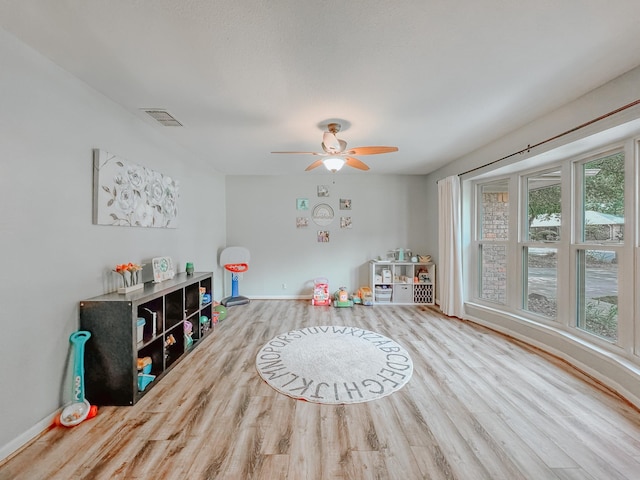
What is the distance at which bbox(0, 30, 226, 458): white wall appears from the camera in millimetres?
1566

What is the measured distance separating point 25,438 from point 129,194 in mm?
1866

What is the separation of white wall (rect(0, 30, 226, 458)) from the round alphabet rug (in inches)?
60.3

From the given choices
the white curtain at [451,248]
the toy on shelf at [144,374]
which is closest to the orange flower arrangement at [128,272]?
the toy on shelf at [144,374]

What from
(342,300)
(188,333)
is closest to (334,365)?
(188,333)

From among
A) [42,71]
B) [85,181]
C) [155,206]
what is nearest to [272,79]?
[42,71]

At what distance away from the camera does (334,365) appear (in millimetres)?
2611

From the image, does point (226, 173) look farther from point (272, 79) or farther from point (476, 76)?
point (476, 76)

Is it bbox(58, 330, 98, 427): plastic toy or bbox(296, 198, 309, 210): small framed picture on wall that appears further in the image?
bbox(296, 198, 309, 210): small framed picture on wall

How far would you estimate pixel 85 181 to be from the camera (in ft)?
6.81

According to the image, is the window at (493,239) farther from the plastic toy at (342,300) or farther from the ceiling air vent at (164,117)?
the ceiling air vent at (164,117)

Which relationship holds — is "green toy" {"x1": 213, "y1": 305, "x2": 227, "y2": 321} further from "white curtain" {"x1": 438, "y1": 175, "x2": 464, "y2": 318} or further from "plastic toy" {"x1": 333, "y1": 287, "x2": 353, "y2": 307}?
"white curtain" {"x1": 438, "y1": 175, "x2": 464, "y2": 318}

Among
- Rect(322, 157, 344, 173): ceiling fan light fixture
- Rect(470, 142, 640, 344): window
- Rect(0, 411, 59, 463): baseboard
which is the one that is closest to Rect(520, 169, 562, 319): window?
Rect(470, 142, 640, 344): window

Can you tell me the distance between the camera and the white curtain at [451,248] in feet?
13.4

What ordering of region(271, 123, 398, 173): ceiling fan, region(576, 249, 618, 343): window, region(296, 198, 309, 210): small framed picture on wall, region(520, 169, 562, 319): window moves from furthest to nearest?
region(296, 198, 309, 210): small framed picture on wall
region(520, 169, 562, 319): window
region(271, 123, 398, 173): ceiling fan
region(576, 249, 618, 343): window
